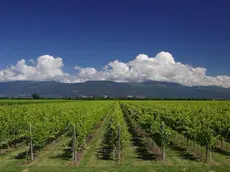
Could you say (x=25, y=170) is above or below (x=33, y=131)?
below

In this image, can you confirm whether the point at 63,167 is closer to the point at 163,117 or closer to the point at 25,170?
the point at 25,170

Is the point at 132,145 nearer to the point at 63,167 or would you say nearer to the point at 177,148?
the point at 177,148

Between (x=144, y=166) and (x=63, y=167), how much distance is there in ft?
17.4

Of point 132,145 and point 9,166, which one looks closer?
point 9,166

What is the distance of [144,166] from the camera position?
16891 millimetres

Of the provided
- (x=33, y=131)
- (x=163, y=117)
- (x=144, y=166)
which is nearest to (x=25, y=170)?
(x=33, y=131)

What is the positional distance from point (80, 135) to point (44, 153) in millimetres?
3694

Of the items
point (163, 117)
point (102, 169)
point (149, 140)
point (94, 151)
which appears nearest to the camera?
point (102, 169)

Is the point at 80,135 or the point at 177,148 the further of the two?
the point at 177,148

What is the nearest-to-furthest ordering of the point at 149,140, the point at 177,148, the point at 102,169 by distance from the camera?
1. the point at 102,169
2. the point at 177,148
3. the point at 149,140

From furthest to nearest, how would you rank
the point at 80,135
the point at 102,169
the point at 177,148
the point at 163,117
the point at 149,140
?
the point at 163,117
the point at 149,140
the point at 177,148
the point at 80,135
the point at 102,169

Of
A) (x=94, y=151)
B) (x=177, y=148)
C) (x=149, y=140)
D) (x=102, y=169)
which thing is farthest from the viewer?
(x=149, y=140)

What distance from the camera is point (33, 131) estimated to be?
786 inches

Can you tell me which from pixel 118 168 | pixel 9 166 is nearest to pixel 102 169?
pixel 118 168
